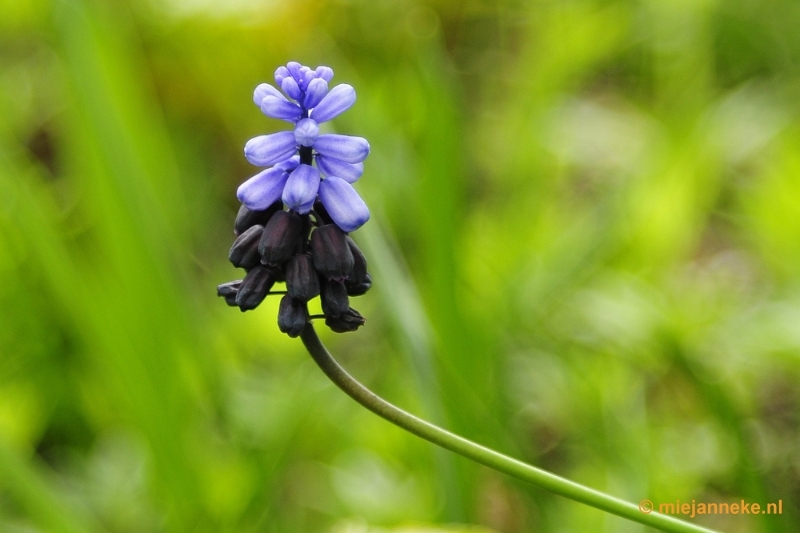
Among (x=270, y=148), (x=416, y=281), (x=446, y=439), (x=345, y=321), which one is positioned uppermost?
(x=416, y=281)

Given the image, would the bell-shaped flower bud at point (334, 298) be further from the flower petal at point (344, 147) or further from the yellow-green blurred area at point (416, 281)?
the yellow-green blurred area at point (416, 281)

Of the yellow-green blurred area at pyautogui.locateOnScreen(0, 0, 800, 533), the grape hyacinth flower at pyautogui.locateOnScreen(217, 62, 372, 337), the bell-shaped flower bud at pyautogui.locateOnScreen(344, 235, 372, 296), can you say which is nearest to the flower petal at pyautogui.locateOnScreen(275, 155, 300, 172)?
the grape hyacinth flower at pyautogui.locateOnScreen(217, 62, 372, 337)

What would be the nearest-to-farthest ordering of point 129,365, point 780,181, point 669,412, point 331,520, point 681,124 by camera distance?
1. point 129,365
2. point 331,520
3. point 669,412
4. point 780,181
5. point 681,124

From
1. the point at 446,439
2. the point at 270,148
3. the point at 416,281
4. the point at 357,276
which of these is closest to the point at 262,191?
the point at 270,148

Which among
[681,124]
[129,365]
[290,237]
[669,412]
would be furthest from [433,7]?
[290,237]

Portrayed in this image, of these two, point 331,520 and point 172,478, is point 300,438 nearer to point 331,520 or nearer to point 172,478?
point 331,520

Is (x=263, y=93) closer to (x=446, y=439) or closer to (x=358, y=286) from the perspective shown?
(x=358, y=286)

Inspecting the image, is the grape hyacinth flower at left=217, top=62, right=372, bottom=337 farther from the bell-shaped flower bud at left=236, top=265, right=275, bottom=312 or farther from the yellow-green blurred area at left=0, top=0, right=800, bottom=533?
the yellow-green blurred area at left=0, top=0, right=800, bottom=533
